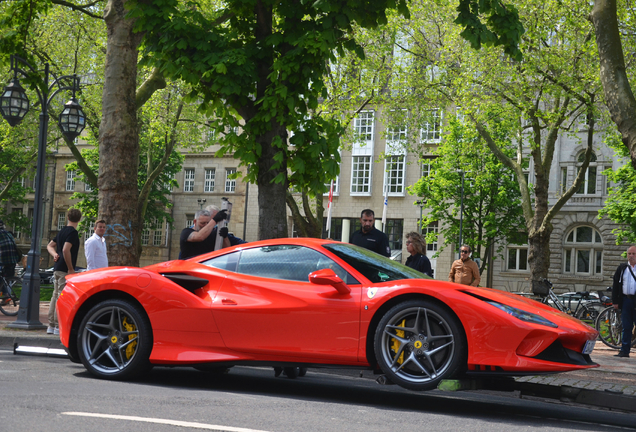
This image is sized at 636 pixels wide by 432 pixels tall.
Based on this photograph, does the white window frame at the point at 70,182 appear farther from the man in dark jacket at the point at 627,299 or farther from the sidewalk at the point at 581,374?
the man in dark jacket at the point at 627,299

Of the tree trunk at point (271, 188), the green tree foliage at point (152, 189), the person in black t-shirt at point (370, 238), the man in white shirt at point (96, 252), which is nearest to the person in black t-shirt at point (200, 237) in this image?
the tree trunk at point (271, 188)

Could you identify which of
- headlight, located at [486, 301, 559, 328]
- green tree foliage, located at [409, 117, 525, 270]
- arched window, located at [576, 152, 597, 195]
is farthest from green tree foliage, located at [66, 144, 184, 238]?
headlight, located at [486, 301, 559, 328]

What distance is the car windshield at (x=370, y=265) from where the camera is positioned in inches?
256

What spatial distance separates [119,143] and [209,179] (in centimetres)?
4570

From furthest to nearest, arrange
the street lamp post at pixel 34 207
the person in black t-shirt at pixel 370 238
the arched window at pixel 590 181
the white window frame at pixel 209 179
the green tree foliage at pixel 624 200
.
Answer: the white window frame at pixel 209 179, the arched window at pixel 590 181, the green tree foliage at pixel 624 200, the street lamp post at pixel 34 207, the person in black t-shirt at pixel 370 238

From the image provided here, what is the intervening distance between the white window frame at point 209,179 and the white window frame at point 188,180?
129 cm

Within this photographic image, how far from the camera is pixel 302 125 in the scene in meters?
11.0

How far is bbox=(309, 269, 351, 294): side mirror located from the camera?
6.15 metres

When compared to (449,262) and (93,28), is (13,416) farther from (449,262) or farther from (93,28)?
(449,262)

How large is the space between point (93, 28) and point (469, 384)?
86.9 feet

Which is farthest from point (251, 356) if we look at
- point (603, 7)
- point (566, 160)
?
point (566, 160)

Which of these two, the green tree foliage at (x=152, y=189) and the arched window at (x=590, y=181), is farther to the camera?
the green tree foliage at (x=152, y=189)

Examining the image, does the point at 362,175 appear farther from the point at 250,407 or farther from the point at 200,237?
the point at 250,407

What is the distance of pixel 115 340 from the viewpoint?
7.06 meters
